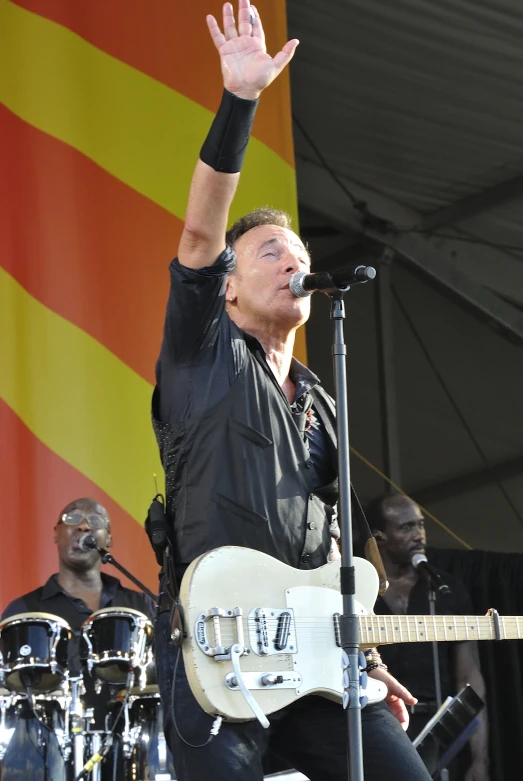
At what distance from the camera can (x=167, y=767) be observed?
5223mm

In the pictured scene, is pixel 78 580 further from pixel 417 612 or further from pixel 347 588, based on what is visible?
pixel 347 588

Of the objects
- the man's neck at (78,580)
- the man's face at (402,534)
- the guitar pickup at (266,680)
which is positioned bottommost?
the guitar pickup at (266,680)

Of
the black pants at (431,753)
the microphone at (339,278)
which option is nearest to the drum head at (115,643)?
the black pants at (431,753)

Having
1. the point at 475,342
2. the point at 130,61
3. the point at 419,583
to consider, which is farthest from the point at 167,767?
the point at 475,342

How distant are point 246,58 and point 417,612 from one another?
4329 mm

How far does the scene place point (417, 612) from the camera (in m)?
6.13

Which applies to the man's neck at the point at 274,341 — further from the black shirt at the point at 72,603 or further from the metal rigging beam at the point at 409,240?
the metal rigging beam at the point at 409,240

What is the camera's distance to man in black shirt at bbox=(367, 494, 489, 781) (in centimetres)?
604

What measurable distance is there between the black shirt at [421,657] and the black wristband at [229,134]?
13.4ft

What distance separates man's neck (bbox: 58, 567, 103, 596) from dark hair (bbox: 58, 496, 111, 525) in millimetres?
354

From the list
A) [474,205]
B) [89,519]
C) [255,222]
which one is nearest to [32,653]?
[89,519]

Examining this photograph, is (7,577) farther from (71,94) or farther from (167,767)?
(71,94)

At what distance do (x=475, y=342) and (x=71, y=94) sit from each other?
5.01 meters

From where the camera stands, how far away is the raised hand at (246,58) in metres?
2.40
